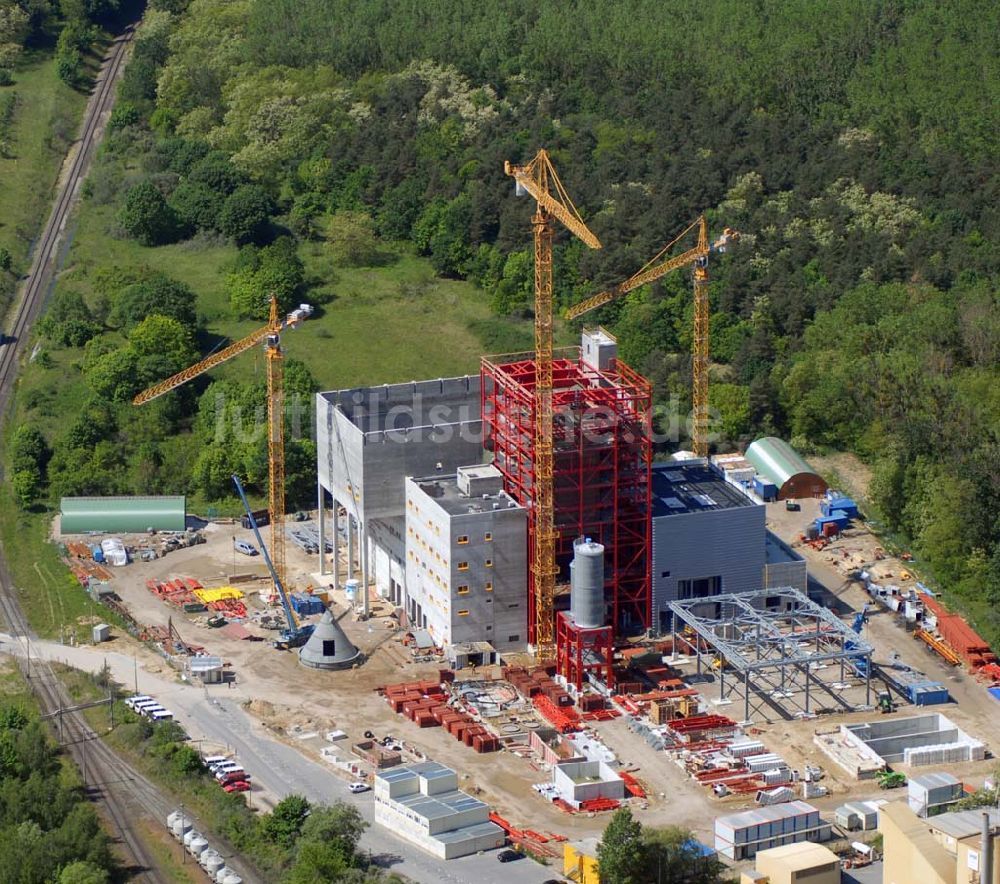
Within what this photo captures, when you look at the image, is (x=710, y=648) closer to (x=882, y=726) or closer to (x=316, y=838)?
(x=882, y=726)

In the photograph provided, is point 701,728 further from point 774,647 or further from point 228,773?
point 228,773

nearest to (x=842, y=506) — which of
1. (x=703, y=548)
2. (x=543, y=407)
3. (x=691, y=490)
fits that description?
(x=691, y=490)

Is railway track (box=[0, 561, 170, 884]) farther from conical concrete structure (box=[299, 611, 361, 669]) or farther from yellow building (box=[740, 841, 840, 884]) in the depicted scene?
yellow building (box=[740, 841, 840, 884])

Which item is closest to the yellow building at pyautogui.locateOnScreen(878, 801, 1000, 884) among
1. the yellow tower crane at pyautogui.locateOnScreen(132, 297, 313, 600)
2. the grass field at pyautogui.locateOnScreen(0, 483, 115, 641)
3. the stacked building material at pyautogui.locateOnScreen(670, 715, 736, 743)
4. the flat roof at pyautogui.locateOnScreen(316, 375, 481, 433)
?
the stacked building material at pyautogui.locateOnScreen(670, 715, 736, 743)

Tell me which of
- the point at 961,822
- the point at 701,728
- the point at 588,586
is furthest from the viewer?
the point at 588,586

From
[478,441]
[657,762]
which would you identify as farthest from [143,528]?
[657,762]

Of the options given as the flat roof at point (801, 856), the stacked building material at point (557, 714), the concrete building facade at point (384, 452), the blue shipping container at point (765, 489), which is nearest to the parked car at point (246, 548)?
the concrete building facade at point (384, 452)
